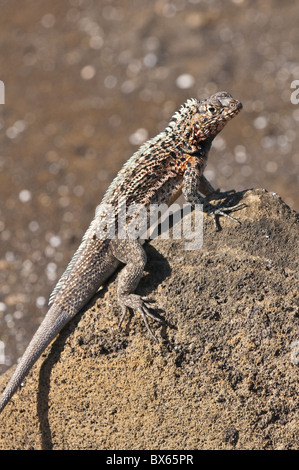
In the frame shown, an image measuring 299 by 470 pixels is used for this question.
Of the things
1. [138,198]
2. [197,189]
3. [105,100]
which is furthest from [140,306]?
[105,100]

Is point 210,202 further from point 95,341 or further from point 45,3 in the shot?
point 45,3

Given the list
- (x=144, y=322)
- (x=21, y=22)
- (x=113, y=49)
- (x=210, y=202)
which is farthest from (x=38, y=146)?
(x=144, y=322)

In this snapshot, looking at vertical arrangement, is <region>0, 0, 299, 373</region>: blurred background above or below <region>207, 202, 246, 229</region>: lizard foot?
above

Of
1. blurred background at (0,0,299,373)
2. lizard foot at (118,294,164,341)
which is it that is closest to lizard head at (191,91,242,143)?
lizard foot at (118,294,164,341)

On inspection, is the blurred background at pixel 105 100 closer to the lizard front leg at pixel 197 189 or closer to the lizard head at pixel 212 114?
the lizard front leg at pixel 197 189

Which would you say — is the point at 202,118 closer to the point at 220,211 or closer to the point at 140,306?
the point at 220,211

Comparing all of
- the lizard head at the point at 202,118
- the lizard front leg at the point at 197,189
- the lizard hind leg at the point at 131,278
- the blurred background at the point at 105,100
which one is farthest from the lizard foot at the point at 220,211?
the blurred background at the point at 105,100

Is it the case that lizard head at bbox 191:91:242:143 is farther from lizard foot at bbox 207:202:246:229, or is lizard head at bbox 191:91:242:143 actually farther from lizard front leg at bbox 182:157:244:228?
lizard foot at bbox 207:202:246:229
